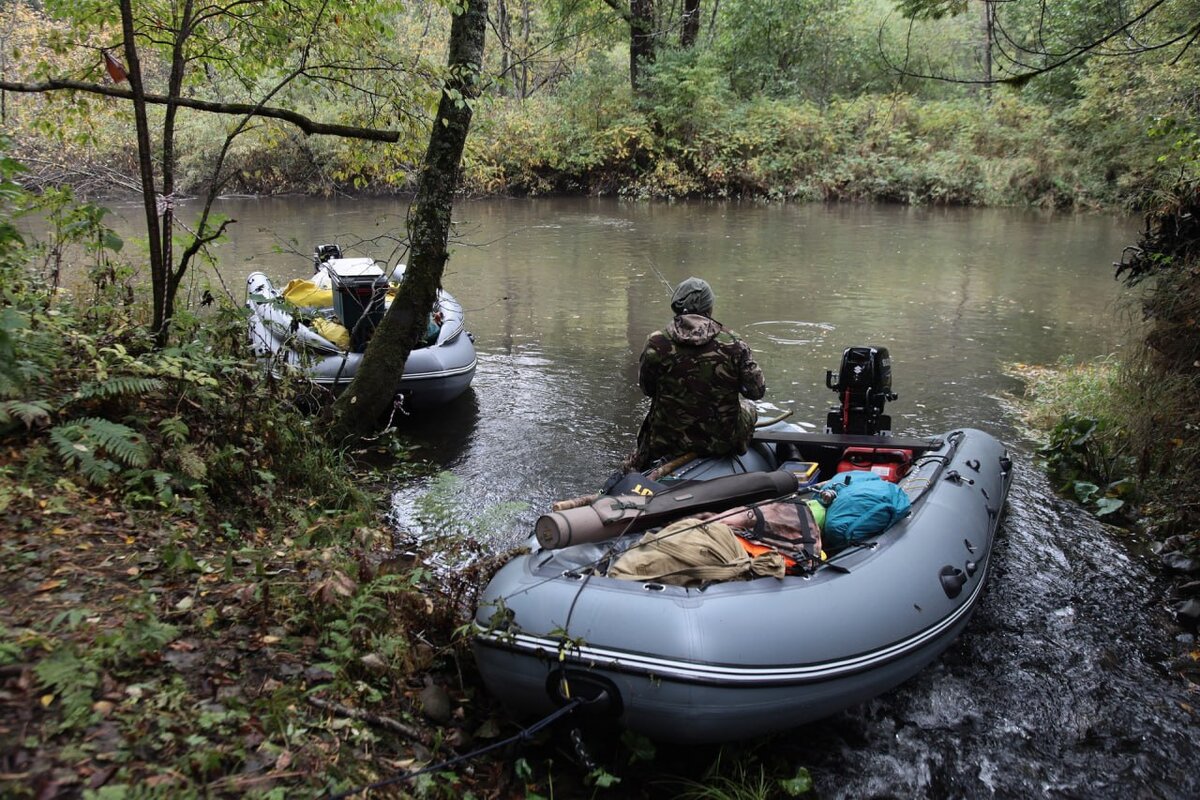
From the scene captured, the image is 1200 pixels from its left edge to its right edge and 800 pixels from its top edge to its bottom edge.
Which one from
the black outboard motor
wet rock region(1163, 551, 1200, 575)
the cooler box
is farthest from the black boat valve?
the cooler box

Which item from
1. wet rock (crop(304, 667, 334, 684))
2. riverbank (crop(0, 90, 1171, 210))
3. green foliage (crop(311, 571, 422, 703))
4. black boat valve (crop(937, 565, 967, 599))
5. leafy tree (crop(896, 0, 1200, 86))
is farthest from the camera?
riverbank (crop(0, 90, 1171, 210))

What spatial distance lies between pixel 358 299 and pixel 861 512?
15.2ft

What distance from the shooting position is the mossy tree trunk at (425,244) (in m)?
5.71

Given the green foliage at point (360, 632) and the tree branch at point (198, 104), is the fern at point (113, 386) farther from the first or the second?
the tree branch at point (198, 104)

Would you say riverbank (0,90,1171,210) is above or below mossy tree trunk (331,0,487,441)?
above

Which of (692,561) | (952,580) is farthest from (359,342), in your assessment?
(952,580)

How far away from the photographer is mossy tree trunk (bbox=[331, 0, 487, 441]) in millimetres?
5715

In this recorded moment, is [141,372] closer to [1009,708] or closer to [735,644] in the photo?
[735,644]

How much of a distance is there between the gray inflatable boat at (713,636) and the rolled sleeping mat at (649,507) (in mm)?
56

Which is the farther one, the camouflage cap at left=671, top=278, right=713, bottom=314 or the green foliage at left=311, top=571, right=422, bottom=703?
the camouflage cap at left=671, top=278, right=713, bottom=314

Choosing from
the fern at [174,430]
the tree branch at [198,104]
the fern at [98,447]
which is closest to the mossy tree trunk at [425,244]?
the tree branch at [198,104]

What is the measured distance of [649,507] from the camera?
153 inches

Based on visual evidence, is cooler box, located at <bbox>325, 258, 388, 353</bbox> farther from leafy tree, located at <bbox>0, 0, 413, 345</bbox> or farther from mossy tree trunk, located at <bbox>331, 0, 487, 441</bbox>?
leafy tree, located at <bbox>0, 0, 413, 345</bbox>

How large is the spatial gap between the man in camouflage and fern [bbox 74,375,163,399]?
106 inches
